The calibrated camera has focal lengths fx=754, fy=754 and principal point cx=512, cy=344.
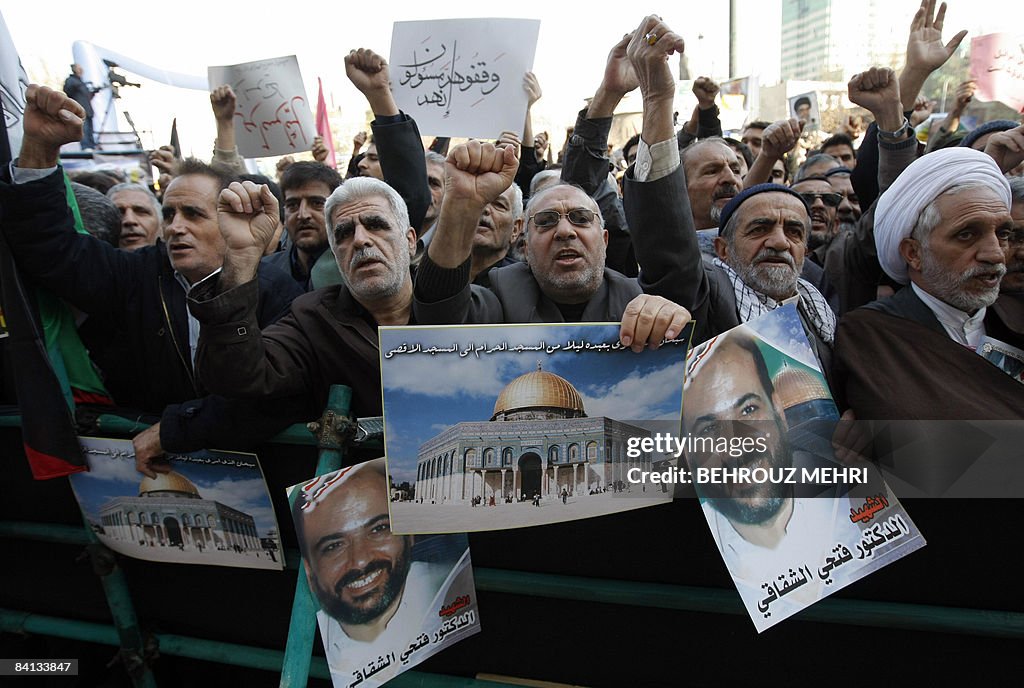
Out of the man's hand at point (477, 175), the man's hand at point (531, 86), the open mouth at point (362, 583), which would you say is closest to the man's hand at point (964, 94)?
the man's hand at point (531, 86)

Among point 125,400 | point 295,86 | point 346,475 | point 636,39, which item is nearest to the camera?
point 346,475

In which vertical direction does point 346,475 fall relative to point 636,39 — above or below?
below

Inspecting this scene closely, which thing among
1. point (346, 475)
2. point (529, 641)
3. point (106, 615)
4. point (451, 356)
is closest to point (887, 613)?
point (529, 641)

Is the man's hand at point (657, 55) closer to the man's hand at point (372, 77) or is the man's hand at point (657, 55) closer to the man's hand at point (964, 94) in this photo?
the man's hand at point (372, 77)

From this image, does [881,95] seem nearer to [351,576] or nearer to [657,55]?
[657,55]

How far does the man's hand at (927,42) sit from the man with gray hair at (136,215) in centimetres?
393

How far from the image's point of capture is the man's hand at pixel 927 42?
3.42m

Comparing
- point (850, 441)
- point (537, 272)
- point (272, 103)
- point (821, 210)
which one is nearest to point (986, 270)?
point (850, 441)

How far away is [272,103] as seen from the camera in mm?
5457

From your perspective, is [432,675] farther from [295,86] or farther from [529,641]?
[295,86]

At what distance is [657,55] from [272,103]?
4049mm

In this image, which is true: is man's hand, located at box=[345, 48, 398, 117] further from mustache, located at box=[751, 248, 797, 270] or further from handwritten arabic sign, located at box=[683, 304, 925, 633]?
handwritten arabic sign, located at box=[683, 304, 925, 633]

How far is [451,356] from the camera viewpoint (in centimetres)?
180

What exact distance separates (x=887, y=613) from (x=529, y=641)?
90 cm
